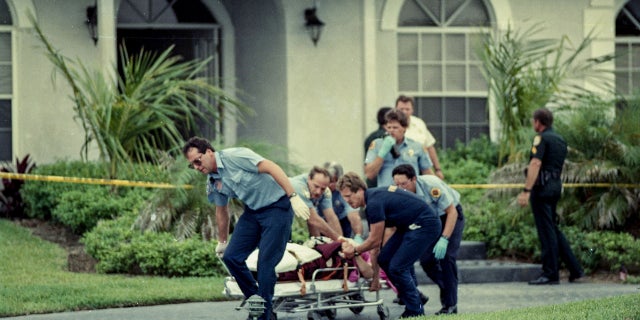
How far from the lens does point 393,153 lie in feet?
40.0

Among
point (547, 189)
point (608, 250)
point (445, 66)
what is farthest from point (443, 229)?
point (445, 66)

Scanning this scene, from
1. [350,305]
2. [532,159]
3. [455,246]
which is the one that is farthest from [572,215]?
[350,305]

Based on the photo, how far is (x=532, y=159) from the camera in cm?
1395

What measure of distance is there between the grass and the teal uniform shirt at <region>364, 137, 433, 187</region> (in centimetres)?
188

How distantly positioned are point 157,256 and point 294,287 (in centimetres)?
317

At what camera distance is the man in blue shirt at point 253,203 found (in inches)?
410

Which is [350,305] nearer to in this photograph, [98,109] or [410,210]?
[410,210]

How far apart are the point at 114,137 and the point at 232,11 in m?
4.74

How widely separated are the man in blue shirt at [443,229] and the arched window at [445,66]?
25.0 feet

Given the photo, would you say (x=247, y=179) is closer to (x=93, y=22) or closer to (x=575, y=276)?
(x=575, y=276)

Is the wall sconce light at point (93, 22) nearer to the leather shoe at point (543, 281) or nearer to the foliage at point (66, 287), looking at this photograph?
the foliage at point (66, 287)

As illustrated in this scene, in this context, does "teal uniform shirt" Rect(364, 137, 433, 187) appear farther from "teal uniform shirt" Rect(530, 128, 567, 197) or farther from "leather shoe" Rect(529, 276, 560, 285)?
"leather shoe" Rect(529, 276, 560, 285)

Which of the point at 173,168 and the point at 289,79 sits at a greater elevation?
the point at 289,79

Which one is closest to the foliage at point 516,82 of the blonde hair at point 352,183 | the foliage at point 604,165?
the foliage at point 604,165
